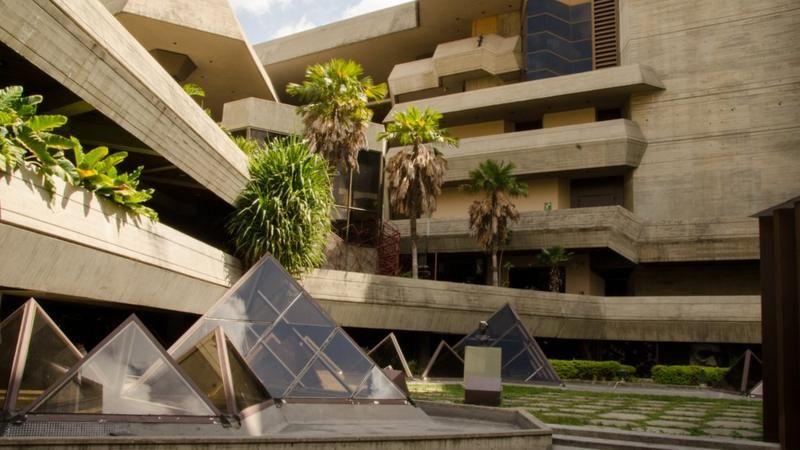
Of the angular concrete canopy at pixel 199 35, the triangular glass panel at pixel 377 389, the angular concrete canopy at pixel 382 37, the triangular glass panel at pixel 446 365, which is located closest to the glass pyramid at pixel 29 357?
the triangular glass panel at pixel 377 389

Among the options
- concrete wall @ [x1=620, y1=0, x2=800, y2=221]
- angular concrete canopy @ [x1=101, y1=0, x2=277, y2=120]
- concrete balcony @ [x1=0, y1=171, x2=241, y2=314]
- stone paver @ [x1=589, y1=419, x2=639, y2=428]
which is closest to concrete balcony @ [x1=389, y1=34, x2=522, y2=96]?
concrete wall @ [x1=620, y1=0, x2=800, y2=221]

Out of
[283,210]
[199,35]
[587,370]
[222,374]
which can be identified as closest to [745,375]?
[587,370]

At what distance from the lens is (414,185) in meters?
36.7

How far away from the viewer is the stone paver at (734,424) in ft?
46.1

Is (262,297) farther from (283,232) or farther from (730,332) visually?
(730,332)

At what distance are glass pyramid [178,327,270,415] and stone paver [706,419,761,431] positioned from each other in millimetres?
8819

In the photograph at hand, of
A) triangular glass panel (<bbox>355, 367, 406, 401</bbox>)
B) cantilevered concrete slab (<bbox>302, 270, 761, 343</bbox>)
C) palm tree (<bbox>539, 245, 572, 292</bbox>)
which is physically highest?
palm tree (<bbox>539, 245, 572, 292</bbox>)

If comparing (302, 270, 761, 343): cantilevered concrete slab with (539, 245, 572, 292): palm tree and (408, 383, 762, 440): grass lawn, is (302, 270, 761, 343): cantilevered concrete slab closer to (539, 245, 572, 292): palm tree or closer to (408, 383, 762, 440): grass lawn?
(539, 245, 572, 292): palm tree

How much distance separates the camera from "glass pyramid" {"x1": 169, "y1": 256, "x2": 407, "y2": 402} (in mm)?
11812

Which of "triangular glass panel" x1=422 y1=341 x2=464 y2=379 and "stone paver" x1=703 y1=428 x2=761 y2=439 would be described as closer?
"stone paver" x1=703 y1=428 x2=761 y2=439

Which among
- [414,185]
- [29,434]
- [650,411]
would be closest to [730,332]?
[414,185]

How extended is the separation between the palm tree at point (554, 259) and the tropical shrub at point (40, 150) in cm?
3026

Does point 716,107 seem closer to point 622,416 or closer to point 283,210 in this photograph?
point 283,210

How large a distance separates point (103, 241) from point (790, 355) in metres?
12.4
